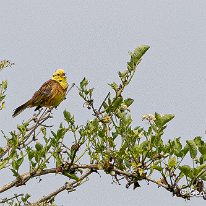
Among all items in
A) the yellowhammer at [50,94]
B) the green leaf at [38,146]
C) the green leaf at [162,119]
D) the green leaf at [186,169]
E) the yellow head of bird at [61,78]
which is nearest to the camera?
the green leaf at [186,169]

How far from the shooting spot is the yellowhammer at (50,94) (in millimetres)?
6761

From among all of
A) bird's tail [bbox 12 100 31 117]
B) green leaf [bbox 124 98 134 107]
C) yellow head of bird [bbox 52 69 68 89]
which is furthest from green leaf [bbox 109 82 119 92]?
yellow head of bird [bbox 52 69 68 89]

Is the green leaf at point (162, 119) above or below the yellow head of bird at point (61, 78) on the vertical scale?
below

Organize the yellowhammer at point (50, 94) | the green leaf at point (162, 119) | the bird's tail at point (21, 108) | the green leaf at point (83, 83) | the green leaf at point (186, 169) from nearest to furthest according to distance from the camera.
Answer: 1. the green leaf at point (186, 169)
2. the green leaf at point (162, 119)
3. the green leaf at point (83, 83)
4. the bird's tail at point (21, 108)
5. the yellowhammer at point (50, 94)

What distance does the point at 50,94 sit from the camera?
22.3 feet

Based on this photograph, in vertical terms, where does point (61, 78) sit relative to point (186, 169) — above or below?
above

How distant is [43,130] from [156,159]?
970mm

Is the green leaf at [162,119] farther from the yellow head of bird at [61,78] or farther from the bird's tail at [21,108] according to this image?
the yellow head of bird at [61,78]

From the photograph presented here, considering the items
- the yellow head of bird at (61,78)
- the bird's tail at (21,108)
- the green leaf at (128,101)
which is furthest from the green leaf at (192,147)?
the yellow head of bird at (61,78)

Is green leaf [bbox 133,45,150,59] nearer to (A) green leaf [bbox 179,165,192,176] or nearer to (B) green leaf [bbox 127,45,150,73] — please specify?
(B) green leaf [bbox 127,45,150,73]

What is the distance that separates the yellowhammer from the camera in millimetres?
6761

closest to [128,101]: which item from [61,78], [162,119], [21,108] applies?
[162,119]

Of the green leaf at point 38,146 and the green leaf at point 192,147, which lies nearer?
the green leaf at point 192,147

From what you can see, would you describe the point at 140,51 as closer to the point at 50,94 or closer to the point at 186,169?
the point at 186,169
